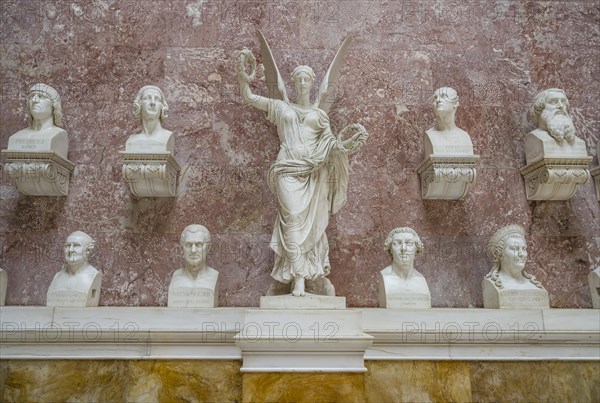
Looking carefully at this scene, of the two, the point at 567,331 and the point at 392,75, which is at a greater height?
the point at 392,75

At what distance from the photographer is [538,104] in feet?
20.7

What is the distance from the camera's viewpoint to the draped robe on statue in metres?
5.18

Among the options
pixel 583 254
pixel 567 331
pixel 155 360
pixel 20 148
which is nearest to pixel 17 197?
pixel 20 148

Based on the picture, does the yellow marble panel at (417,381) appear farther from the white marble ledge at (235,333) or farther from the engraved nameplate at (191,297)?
the engraved nameplate at (191,297)

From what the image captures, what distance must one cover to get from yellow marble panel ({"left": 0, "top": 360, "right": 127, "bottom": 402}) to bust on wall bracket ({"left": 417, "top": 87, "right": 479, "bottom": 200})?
3659mm

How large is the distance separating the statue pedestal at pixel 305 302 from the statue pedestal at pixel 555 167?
2815mm

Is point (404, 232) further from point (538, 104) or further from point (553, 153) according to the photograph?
point (538, 104)

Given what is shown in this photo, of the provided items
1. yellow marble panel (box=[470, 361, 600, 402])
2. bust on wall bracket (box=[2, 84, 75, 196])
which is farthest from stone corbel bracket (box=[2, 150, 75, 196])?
yellow marble panel (box=[470, 361, 600, 402])

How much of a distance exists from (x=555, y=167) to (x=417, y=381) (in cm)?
278

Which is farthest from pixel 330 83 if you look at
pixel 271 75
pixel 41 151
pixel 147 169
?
pixel 41 151

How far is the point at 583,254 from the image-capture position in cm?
627

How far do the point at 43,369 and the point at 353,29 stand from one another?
5.05m

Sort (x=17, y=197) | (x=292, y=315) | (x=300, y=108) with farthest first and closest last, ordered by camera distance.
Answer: (x=17, y=197) → (x=300, y=108) → (x=292, y=315)

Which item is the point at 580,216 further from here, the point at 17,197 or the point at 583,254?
the point at 17,197
